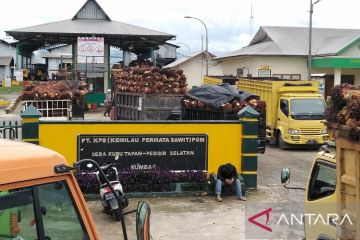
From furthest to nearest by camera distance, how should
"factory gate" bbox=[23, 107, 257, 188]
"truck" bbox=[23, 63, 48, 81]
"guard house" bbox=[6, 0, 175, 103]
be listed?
"truck" bbox=[23, 63, 48, 81], "guard house" bbox=[6, 0, 175, 103], "factory gate" bbox=[23, 107, 257, 188]

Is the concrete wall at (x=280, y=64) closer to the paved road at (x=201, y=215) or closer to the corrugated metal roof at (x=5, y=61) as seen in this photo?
the paved road at (x=201, y=215)

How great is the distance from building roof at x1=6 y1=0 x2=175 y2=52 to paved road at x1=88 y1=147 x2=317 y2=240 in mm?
33812

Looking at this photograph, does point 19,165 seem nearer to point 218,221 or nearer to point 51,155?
point 51,155

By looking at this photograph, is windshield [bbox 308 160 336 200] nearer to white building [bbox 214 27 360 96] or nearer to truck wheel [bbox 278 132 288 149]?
truck wheel [bbox 278 132 288 149]

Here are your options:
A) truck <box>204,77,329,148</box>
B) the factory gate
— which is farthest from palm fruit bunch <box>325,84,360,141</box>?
truck <box>204,77,329,148</box>

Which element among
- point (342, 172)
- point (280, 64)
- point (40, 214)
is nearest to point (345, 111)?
point (342, 172)

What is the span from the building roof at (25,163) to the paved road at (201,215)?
622 centimetres

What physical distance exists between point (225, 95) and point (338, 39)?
102 feet

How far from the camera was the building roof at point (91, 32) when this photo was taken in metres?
45.1

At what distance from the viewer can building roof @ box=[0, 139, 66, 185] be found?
8.98 feet

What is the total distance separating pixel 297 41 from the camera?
45438mm

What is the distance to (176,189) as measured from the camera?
483 inches

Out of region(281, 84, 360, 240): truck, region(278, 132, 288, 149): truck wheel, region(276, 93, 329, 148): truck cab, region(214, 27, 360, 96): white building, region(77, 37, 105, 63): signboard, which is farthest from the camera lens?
region(77, 37, 105, 63): signboard

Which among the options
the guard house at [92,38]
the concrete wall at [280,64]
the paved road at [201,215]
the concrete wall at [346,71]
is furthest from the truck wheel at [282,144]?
the guard house at [92,38]
